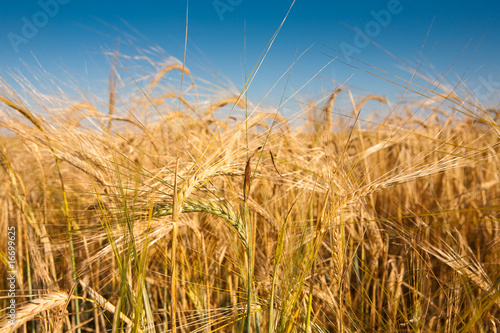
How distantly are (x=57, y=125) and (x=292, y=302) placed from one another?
101 centimetres

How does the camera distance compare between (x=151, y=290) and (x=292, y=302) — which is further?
(x=151, y=290)

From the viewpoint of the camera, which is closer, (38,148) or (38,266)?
(38,266)

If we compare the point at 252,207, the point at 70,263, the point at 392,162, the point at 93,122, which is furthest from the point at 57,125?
the point at 392,162

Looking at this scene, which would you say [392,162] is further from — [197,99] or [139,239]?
[139,239]

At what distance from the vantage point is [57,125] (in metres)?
1.08

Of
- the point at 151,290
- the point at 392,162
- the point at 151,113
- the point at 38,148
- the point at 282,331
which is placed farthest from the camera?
the point at 392,162

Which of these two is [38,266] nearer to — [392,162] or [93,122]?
[93,122]

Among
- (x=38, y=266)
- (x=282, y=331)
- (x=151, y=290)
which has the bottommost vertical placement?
(x=151, y=290)

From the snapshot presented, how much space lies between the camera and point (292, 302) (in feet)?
2.51

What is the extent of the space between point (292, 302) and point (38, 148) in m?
1.27

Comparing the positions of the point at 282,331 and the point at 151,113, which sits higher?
the point at 151,113

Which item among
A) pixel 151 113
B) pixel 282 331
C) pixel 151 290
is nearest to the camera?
pixel 282 331

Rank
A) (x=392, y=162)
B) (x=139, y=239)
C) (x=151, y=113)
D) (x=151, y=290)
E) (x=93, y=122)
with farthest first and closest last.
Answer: (x=392, y=162)
(x=151, y=113)
(x=151, y=290)
(x=93, y=122)
(x=139, y=239)

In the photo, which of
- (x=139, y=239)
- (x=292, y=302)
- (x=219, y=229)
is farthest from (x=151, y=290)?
(x=292, y=302)
